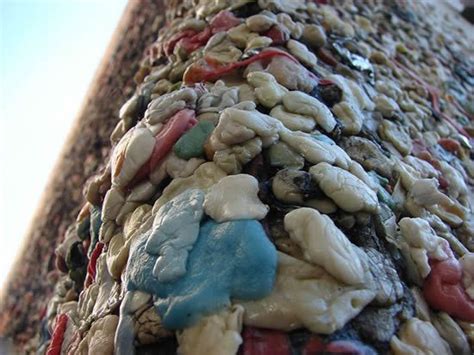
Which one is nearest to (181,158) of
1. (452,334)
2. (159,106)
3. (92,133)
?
(159,106)

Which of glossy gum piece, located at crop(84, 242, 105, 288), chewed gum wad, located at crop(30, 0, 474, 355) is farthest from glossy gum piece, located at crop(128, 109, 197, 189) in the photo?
glossy gum piece, located at crop(84, 242, 105, 288)

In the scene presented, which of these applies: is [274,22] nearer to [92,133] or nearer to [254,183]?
[254,183]

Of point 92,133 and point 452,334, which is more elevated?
point 452,334

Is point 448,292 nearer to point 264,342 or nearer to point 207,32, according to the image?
point 264,342

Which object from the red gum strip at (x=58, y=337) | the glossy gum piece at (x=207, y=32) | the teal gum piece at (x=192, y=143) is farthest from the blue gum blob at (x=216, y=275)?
the glossy gum piece at (x=207, y=32)

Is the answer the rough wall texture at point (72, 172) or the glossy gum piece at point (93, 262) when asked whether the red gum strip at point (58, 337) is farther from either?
the rough wall texture at point (72, 172)

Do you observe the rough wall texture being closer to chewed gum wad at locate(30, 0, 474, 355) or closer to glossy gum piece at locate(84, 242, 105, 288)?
chewed gum wad at locate(30, 0, 474, 355)

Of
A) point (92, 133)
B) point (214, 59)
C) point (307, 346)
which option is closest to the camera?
point (307, 346)
